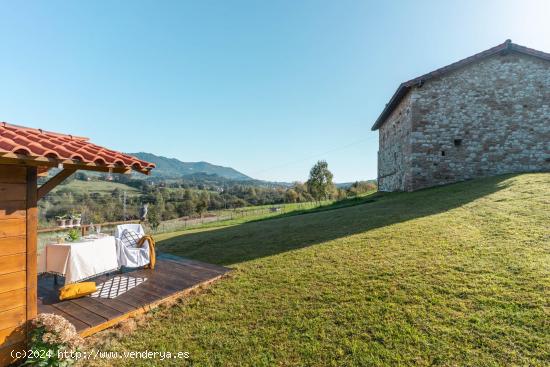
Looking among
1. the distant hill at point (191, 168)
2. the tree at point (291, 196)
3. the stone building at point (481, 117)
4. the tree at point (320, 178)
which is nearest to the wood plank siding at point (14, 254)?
the stone building at point (481, 117)

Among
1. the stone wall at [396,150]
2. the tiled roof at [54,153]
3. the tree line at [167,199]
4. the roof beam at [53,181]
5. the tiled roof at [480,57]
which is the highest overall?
the tiled roof at [480,57]

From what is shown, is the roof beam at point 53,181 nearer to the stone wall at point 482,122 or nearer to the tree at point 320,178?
the stone wall at point 482,122

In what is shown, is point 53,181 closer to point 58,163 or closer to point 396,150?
point 58,163

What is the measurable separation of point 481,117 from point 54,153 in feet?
46.5

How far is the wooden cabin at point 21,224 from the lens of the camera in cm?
248

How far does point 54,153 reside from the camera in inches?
96.1

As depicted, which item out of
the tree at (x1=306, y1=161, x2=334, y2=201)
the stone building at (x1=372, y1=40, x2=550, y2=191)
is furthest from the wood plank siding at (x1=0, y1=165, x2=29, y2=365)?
the tree at (x1=306, y1=161, x2=334, y2=201)

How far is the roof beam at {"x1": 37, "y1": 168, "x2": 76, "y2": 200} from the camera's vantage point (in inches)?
112

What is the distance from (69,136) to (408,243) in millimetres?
5724

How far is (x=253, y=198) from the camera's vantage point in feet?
179

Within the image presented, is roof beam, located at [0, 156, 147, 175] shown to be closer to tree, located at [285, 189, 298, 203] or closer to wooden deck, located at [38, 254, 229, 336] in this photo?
wooden deck, located at [38, 254, 229, 336]

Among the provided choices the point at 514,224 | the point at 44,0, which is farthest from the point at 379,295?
the point at 44,0

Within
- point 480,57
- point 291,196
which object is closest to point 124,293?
point 480,57

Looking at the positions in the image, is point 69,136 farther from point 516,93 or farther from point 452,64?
point 516,93
